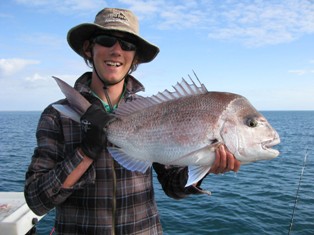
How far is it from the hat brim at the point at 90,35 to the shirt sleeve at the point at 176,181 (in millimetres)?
1264

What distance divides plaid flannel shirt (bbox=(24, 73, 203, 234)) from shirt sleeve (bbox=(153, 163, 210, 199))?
66 millimetres

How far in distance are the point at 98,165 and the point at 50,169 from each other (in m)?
0.43

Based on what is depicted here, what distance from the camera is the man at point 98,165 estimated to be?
2.86 metres

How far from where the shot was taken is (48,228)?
1070 cm

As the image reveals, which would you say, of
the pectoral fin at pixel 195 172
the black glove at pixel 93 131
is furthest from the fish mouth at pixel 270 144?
the black glove at pixel 93 131

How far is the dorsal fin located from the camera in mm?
3111

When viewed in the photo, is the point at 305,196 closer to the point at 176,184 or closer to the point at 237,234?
the point at 237,234

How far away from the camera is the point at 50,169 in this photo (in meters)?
2.95

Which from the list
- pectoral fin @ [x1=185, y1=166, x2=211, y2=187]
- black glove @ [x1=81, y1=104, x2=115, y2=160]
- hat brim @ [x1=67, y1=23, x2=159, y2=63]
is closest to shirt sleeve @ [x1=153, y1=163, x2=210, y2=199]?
pectoral fin @ [x1=185, y1=166, x2=211, y2=187]

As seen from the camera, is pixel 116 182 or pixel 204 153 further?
pixel 116 182

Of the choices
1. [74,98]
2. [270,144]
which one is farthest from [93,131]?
[270,144]

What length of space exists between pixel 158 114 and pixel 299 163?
23.6 meters

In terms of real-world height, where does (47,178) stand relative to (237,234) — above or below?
above

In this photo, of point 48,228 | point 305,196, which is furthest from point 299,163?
point 48,228
